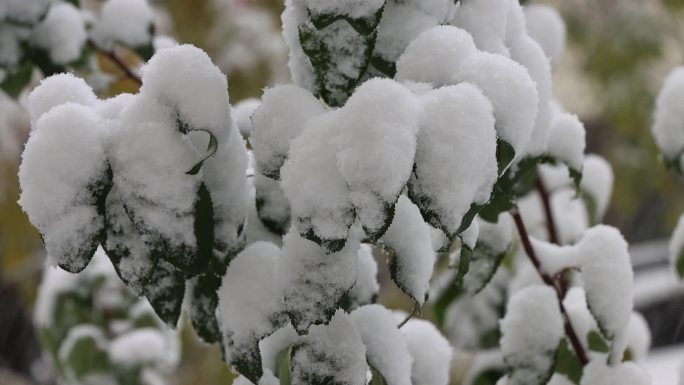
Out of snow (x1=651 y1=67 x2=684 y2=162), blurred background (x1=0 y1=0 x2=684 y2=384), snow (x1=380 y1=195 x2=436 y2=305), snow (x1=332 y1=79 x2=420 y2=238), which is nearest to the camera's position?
snow (x1=332 y1=79 x2=420 y2=238)

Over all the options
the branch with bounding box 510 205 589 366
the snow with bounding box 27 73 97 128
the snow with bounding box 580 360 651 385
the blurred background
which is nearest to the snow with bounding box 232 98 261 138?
the snow with bounding box 27 73 97 128

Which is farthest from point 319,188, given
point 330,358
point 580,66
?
point 580,66

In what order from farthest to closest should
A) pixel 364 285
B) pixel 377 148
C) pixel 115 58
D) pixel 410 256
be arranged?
pixel 115 58 < pixel 364 285 < pixel 410 256 < pixel 377 148

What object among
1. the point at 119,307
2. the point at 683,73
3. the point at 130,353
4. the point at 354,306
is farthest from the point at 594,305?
the point at 119,307

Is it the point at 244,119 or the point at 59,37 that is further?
the point at 59,37

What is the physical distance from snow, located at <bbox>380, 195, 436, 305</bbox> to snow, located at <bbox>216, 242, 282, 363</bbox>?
3.2 inches

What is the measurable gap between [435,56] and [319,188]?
11 cm

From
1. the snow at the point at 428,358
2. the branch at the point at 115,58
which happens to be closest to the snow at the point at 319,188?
the snow at the point at 428,358

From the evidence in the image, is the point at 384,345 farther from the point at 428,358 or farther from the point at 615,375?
the point at 615,375

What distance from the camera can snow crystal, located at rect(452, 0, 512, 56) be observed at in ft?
1.81

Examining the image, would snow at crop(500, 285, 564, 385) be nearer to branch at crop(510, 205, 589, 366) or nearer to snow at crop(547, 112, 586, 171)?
branch at crop(510, 205, 589, 366)

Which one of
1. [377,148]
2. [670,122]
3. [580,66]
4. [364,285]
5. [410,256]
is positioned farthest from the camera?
[580,66]

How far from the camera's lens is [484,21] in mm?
552

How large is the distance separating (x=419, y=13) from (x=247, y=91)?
2.62m
